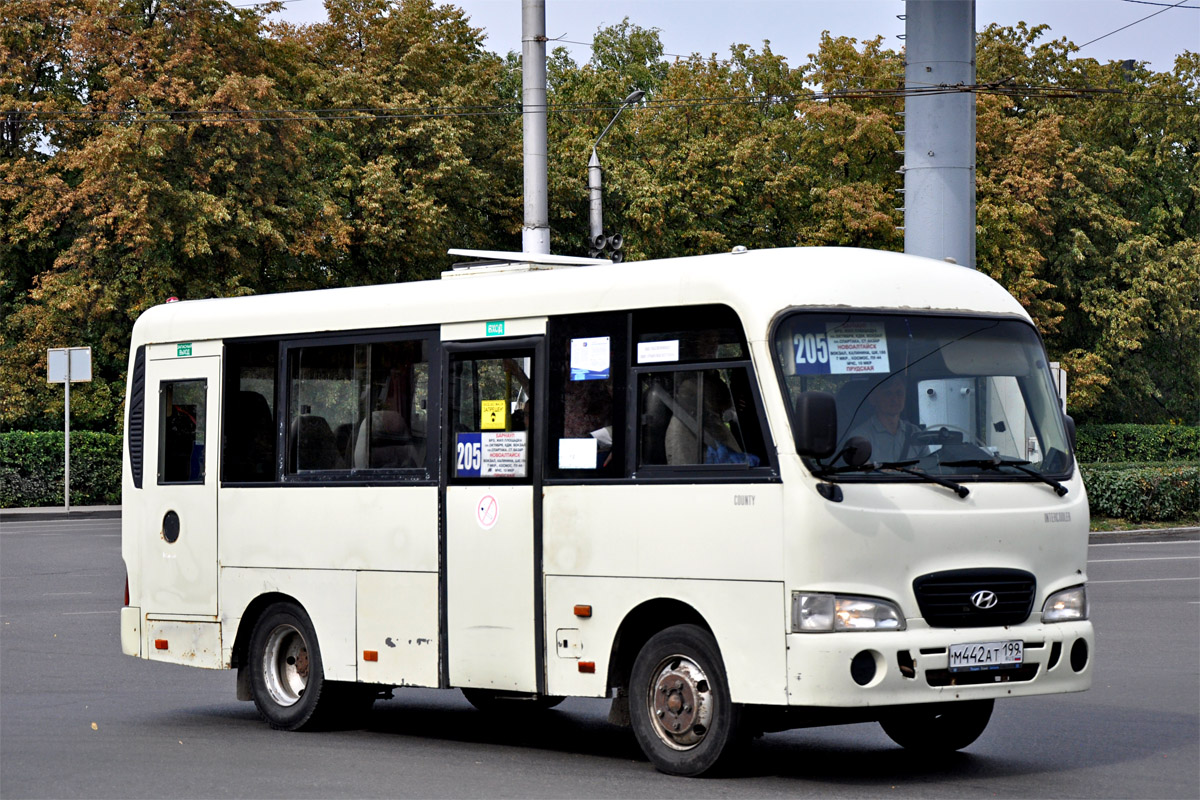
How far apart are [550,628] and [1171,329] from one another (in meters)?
47.9

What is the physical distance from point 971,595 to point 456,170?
3715cm

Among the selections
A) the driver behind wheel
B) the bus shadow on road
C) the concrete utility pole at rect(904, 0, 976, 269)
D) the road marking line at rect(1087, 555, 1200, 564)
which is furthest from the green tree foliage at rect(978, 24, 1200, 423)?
the driver behind wheel

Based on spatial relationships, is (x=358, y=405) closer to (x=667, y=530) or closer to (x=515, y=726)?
(x=515, y=726)

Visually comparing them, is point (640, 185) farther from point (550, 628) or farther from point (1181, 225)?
point (550, 628)

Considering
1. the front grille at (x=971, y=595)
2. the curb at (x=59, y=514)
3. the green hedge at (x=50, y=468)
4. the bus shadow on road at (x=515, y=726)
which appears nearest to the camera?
the front grille at (x=971, y=595)

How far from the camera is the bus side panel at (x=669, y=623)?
859 centimetres

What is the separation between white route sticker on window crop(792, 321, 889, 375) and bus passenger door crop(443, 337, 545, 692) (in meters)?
1.82

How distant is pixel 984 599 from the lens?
888 centimetres

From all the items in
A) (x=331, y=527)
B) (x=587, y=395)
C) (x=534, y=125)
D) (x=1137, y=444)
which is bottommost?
(x=331, y=527)

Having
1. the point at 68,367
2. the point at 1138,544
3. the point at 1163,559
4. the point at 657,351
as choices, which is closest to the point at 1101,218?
the point at 1138,544

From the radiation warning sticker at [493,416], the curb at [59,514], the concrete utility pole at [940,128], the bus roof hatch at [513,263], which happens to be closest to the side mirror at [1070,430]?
the bus roof hatch at [513,263]

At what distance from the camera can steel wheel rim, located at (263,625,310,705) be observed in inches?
453

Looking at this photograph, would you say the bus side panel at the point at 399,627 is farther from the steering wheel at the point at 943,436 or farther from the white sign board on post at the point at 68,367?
the white sign board on post at the point at 68,367

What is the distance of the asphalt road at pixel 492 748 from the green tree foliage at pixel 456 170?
2199 cm
